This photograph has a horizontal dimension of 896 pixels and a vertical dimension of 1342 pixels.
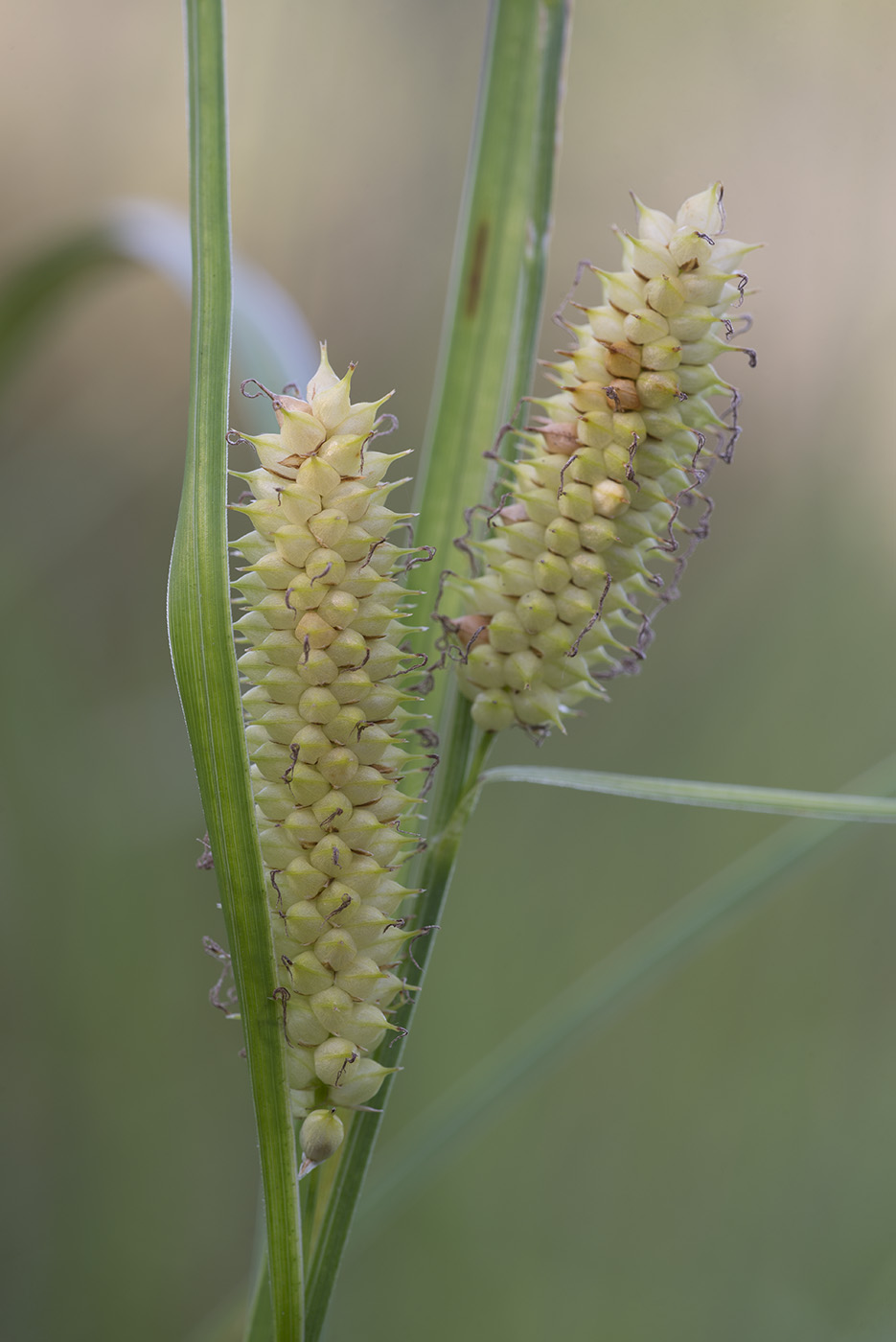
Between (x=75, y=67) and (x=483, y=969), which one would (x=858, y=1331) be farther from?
Answer: (x=75, y=67)

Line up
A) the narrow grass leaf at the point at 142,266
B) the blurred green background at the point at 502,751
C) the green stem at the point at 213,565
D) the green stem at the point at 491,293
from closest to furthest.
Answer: the green stem at the point at 213,565 → the green stem at the point at 491,293 → the narrow grass leaf at the point at 142,266 → the blurred green background at the point at 502,751

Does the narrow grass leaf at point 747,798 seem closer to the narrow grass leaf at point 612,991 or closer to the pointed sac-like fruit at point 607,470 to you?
the pointed sac-like fruit at point 607,470

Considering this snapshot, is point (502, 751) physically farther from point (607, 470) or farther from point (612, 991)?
point (607, 470)

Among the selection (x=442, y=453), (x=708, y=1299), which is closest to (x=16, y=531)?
(x=442, y=453)

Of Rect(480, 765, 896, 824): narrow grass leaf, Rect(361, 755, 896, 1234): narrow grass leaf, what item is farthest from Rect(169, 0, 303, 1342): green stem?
Rect(361, 755, 896, 1234): narrow grass leaf

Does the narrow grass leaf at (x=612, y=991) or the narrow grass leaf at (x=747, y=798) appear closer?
the narrow grass leaf at (x=747, y=798)

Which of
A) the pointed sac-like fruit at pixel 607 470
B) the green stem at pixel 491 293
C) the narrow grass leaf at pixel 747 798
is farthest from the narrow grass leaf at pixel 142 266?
the narrow grass leaf at pixel 747 798

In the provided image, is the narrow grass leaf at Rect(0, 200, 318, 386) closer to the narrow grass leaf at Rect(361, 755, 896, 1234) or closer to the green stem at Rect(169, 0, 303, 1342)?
the green stem at Rect(169, 0, 303, 1342)
